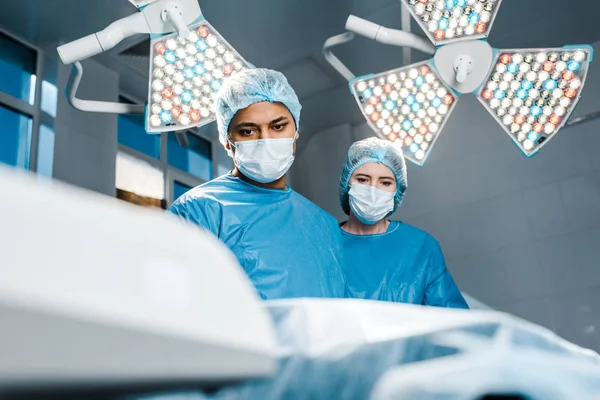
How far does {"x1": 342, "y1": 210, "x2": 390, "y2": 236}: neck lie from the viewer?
2.39 metres

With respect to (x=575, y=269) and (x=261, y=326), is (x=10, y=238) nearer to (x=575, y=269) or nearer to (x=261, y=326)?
(x=261, y=326)

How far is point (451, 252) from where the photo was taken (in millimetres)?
4168

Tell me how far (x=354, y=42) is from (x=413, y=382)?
12.1 feet

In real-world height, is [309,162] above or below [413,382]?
above

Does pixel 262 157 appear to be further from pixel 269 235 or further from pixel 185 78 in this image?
pixel 185 78

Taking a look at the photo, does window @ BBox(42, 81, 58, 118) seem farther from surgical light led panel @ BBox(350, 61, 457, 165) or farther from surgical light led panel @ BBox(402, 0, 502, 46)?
surgical light led panel @ BBox(402, 0, 502, 46)

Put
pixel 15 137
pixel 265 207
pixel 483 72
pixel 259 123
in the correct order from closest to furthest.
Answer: pixel 265 207 → pixel 259 123 → pixel 483 72 → pixel 15 137

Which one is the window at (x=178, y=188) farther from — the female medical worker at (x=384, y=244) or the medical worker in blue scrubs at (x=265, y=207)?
the medical worker in blue scrubs at (x=265, y=207)

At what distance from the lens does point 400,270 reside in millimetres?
2180

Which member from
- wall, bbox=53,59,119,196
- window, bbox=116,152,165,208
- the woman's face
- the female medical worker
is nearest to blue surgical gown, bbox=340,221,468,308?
A: the female medical worker

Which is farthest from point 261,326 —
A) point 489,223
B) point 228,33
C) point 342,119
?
point 342,119

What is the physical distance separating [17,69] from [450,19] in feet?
8.70

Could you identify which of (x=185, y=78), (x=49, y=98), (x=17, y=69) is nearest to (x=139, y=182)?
(x=49, y=98)

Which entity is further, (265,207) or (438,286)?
(438,286)
